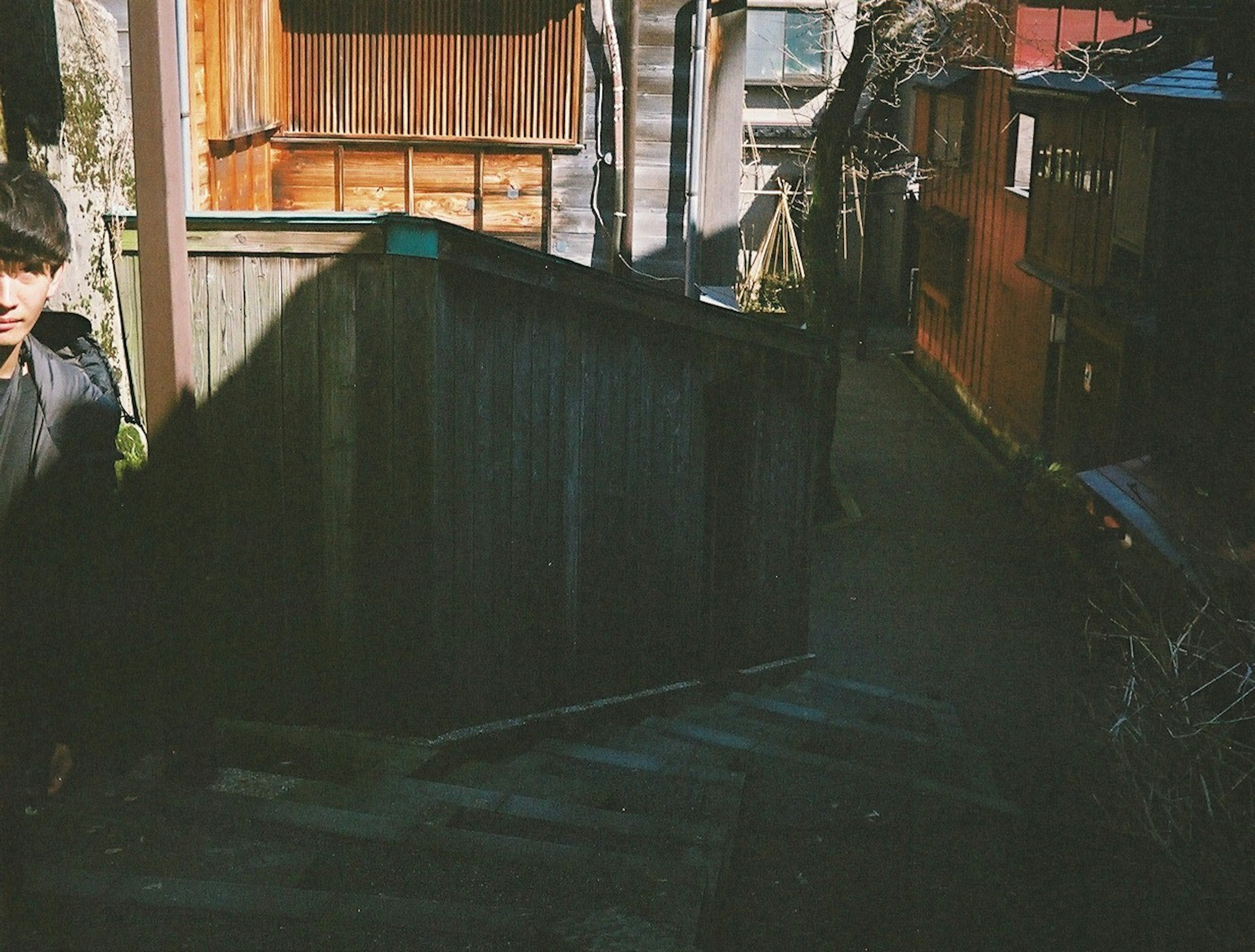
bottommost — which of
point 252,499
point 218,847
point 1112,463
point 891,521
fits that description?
point 891,521

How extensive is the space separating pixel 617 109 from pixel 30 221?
23.7 feet

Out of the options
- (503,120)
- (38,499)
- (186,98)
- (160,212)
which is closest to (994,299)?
(503,120)

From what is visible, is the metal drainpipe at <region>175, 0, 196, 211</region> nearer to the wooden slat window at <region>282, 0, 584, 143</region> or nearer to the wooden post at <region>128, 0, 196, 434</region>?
the wooden slat window at <region>282, 0, 584, 143</region>

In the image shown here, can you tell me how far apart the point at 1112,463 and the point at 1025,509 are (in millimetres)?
3553

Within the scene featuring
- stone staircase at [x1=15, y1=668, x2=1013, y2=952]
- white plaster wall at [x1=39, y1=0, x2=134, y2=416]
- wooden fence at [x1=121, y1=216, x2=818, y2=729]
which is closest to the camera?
stone staircase at [x1=15, y1=668, x2=1013, y2=952]

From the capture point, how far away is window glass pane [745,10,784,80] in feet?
95.6

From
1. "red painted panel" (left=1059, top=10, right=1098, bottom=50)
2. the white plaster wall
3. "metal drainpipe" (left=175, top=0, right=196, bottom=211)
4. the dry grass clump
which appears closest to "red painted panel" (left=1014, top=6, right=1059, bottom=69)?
"red painted panel" (left=1059, top=10, right=1098, bottom=50)

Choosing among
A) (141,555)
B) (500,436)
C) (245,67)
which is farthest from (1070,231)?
(141,555)

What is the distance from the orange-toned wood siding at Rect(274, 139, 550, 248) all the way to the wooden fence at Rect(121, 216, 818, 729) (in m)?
3.63

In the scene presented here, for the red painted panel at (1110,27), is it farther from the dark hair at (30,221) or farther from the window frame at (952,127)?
the dark hair at (30,221)

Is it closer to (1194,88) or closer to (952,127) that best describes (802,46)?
(952,127)

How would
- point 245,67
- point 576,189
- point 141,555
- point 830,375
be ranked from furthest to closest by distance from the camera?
point 830,375 < point 576,189 < point 245,67 < point 141,555

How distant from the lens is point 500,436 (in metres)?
6.20

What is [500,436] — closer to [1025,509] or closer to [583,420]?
[583,420]
